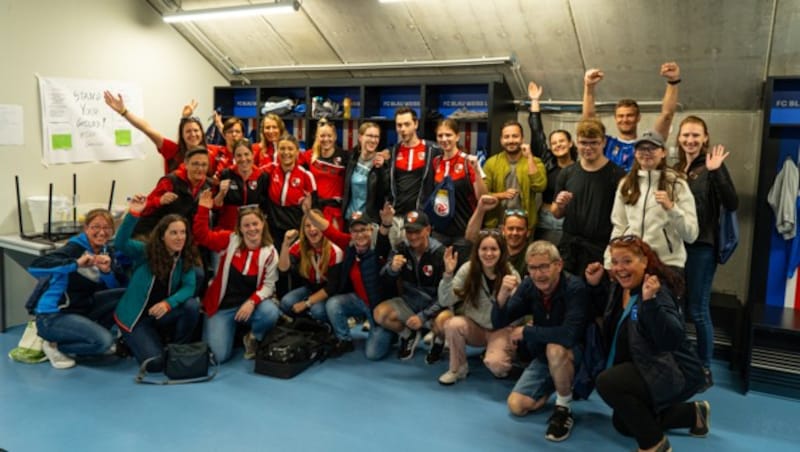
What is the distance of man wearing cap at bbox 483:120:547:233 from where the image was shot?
12.9ft

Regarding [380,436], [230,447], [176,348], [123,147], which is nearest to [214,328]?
[176,348]

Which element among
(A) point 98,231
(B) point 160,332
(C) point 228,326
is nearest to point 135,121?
(A) point 98,231

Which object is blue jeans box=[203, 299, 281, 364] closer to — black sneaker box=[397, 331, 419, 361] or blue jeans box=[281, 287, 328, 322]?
blue jeans box=[281, 287, 328, 322]

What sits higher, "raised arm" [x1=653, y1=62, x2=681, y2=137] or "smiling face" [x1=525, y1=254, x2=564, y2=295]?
"raised arm" [x1=653, y1=62, x2=681, y2=137]

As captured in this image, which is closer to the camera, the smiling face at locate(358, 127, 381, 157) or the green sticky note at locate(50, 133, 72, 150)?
the smiling face at locate(358, 127, 381, 157)

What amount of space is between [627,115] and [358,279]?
197 cm

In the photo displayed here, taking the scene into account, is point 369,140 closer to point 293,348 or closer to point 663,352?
point 293,348

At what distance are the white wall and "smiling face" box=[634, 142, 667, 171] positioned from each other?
13.9 ft

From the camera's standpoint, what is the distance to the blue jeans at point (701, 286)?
11.3ft

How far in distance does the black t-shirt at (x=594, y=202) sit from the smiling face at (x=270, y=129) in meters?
2.37

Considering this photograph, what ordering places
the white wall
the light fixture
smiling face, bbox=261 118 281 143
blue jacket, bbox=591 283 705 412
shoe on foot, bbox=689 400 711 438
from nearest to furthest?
blue jacket, bbox=591 283 705 412 → shoe on foot, bbox=689 400 711 438 → the white wall → smiling face, bbox=261 118 281 143 → the light fixture

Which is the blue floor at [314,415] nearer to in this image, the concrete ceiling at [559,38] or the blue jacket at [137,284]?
the blue jacket at [137,284]

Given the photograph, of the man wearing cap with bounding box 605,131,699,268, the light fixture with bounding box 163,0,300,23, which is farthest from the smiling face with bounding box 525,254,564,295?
the light fixture with bounding box 163,0,300,23

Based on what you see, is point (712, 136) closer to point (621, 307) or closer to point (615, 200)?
point (615, 200)
